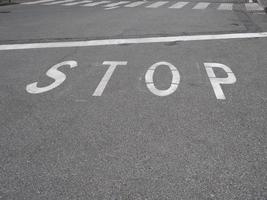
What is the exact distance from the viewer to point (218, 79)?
259 inches

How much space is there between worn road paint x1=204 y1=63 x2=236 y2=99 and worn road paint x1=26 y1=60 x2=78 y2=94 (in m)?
2.70

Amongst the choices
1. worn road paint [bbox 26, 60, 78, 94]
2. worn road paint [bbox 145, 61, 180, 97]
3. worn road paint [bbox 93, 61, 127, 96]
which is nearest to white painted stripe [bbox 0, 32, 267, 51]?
worn road paint [bbox 26, 60, 78, 94]

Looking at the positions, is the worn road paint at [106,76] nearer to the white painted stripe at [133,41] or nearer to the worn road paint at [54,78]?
the worn road paint at [54,78]

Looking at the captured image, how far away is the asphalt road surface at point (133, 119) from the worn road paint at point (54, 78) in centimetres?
2

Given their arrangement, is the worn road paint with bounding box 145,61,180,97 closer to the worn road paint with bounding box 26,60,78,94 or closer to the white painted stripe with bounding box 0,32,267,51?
the worn road paint with bounding box 26,60,78,94

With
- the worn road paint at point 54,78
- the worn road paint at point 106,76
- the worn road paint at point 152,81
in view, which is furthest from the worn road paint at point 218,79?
the worn road paint at point 54,78

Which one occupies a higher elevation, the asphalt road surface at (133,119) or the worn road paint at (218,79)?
the asphalt road surface at (133,119)

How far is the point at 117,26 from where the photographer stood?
485 inches


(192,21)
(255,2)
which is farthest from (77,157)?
(255,2)

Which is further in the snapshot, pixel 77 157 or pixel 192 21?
pixel 192 21

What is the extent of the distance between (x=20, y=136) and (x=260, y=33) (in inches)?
330

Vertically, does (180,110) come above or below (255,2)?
above

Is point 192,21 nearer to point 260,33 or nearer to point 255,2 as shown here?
point 260,33

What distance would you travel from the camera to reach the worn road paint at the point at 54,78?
243 inches
